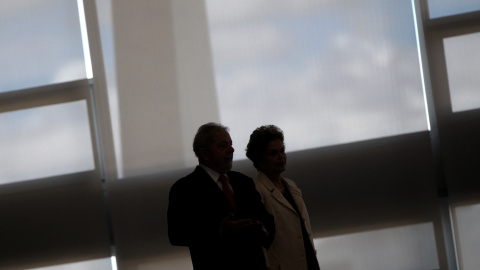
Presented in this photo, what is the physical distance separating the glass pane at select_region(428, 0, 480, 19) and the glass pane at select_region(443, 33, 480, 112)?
19 cm

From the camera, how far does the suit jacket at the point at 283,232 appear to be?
3121 mm

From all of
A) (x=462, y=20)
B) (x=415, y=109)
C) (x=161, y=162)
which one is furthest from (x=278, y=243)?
(x=462, y=20)

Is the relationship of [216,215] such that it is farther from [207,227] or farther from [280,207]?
[280,207]

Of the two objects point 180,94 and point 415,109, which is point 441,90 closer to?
point 415,109

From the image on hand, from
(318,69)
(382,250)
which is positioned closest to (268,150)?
(318,69)

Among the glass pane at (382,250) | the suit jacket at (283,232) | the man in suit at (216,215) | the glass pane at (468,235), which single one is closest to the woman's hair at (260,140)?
the suit jacket at (283,232)

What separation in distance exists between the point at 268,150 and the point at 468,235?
2.31m

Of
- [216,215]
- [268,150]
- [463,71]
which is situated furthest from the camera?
[463,71]

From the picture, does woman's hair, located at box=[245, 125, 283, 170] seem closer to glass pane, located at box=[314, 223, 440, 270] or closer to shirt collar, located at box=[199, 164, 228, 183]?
shirt collar, located at box=[199, 164, 228, 183]

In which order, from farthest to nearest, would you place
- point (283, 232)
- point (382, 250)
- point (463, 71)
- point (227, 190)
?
point (463, 71), point (382, 250), point (283, 232), point (227, 190)

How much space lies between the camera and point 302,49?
16.5ft

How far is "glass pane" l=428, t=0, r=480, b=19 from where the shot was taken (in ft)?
16.6

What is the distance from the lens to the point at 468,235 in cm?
496

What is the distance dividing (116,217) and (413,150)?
211 centimetres
